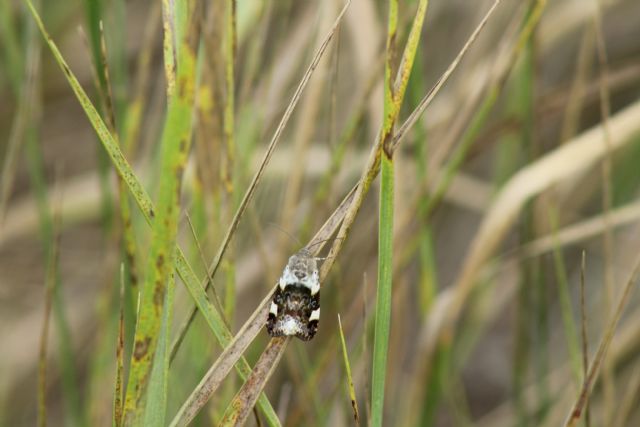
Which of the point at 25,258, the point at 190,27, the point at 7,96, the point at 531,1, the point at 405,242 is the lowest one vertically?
the point at 190,27

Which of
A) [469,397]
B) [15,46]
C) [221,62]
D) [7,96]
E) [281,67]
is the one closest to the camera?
[221,62]

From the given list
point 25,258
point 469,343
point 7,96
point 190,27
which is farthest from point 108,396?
point 7,96

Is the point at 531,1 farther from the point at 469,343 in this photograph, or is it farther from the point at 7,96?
the point at 7,96

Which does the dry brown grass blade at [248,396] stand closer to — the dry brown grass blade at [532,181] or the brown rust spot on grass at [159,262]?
the brown rust spot on grass at [159,262]

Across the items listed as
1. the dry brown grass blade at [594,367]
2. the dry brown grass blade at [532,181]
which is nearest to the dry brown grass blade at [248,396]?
the dry brown grass blade at [594,367]

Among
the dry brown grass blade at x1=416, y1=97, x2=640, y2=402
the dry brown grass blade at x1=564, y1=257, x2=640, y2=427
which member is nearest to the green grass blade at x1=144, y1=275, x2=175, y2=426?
the dry brown grass blade at x1=564, y1=257, x2=640, y2=427

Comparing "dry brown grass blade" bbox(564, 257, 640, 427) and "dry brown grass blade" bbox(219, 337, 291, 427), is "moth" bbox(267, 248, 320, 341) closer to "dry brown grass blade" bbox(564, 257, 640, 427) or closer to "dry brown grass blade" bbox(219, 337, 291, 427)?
"dry brown grass blade" bbox(219, 337, 291, 427)
